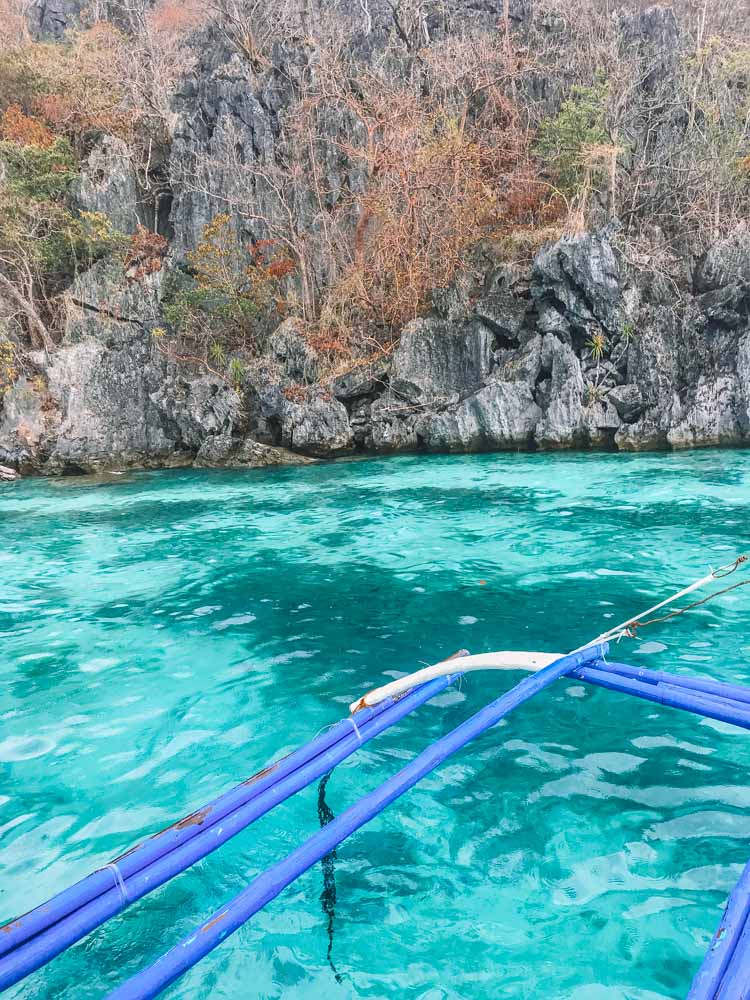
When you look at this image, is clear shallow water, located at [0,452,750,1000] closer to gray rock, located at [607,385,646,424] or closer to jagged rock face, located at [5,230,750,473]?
gray rock, located at [607,385,646,424]

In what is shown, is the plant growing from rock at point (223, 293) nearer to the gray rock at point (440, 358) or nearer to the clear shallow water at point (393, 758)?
the gray rock at point (440, 358)

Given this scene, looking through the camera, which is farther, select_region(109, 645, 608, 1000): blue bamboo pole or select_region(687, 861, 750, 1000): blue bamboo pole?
select_region(109, 645, 608, 1000): blue bamboo pole

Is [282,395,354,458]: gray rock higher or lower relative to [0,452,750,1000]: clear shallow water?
higher

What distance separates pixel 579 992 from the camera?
75.1 inches

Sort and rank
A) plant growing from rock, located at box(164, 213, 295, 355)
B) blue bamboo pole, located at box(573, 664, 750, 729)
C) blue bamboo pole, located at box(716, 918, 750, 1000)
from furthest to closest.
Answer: plant growing from rock, located at box(164, 213, 295, 355) < blue bamboo pole, located at box(573, 664, 750, 729) < blue bamboo pole, located at box(716, 918, 750, 1000)

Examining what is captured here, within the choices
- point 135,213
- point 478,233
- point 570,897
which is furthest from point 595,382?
point 135,213

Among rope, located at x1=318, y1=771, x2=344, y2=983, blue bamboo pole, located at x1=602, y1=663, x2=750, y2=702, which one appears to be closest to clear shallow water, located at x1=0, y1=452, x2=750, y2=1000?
rope, located at x1=318, y1=771, x2=344, y2=983

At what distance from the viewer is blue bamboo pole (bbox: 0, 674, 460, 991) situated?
149 cm

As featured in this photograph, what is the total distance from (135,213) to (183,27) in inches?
402

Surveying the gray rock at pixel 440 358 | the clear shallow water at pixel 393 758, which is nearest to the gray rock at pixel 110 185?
the gray rock at pixel 440 358

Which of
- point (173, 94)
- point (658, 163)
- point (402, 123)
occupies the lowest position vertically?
point (658, 163)

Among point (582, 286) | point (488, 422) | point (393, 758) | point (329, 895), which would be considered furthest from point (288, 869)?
point (582, 286)

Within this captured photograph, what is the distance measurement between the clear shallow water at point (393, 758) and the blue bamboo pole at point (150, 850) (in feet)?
1.78

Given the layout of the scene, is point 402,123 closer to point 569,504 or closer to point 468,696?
point 569,504
